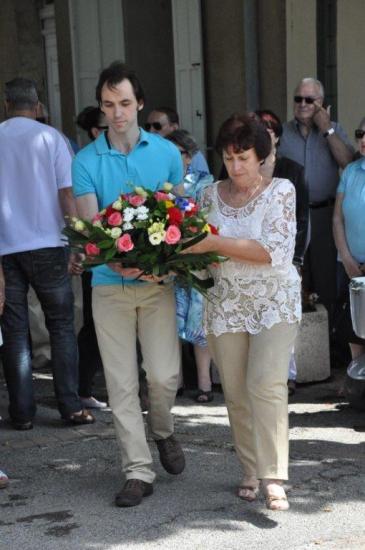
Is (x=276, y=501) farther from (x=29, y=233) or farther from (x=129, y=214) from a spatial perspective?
(x=29, y=233)

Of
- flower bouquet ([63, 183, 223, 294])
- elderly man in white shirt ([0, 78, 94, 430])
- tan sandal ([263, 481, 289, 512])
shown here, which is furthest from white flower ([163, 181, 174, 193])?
elderly man in white shirt ([0, 78, 94, 430])

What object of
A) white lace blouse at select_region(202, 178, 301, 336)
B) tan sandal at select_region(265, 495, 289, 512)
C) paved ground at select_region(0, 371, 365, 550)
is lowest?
paved ground at select_region(0, 371, 365, 550)

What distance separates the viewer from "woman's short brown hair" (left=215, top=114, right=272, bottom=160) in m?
5.74

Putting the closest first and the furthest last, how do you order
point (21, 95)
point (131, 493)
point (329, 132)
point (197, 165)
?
point (131, 493), point (21, 95), point (197, 165), point (329, 132)

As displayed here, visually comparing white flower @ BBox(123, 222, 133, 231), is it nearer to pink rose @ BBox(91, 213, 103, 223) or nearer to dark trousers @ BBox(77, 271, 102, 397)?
pink rose @ BBox(91, 213, 103, 223)

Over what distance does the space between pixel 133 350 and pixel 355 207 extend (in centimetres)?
264

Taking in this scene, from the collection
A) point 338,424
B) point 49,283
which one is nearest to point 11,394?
point 49,283

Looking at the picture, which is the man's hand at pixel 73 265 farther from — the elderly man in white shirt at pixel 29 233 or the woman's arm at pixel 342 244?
the woman's arm at pixel 342 244

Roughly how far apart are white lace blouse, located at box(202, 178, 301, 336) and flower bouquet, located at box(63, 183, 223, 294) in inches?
6.4

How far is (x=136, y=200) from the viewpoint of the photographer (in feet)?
18.6

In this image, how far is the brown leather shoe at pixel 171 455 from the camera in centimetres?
637

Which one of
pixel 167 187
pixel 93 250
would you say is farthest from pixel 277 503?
Result: pixel 167 187

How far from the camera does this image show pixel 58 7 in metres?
14.2

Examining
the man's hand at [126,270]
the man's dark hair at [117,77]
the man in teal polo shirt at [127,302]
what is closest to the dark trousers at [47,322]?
the man in teal polo shirt at [127,302]
